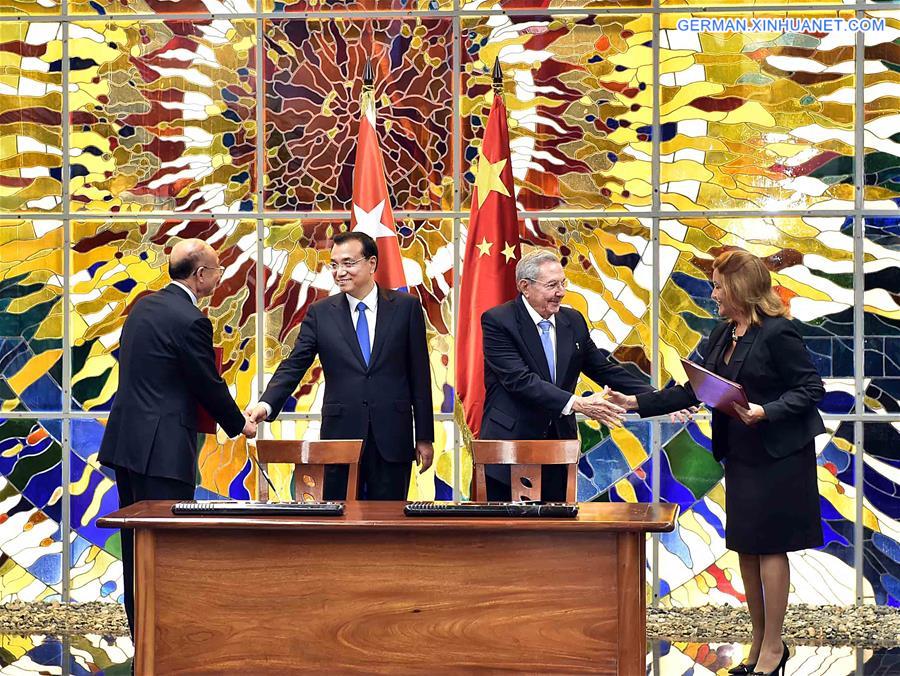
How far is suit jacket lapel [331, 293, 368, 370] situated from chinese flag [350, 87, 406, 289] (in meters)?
0.58

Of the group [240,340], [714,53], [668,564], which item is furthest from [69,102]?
[668,564]

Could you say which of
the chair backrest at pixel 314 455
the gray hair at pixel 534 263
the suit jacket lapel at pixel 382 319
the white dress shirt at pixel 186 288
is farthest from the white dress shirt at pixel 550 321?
the white dress shirt at pixel 186 288

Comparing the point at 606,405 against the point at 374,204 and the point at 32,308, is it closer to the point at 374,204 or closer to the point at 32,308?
the point at 374,204

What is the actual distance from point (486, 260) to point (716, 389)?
1583 mm

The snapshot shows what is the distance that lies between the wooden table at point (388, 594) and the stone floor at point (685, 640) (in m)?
1.54

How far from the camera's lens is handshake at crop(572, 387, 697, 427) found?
487cm

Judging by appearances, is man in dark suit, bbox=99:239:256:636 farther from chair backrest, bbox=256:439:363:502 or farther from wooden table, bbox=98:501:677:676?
wooden table, bbox=98:501:677:676

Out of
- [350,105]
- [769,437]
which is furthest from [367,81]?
[769,437]

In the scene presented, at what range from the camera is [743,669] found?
4879mm

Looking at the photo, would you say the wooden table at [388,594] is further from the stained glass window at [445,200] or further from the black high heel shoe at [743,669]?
the stained glass window at [445,200]

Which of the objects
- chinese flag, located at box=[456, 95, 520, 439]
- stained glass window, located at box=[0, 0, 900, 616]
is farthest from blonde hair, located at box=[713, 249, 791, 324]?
stained glass window, located at box=[0, 0, 900, 616]

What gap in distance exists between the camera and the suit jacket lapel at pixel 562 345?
5.00 meters

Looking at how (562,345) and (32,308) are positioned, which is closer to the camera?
(562,345)

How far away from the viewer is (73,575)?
6.19 meters
